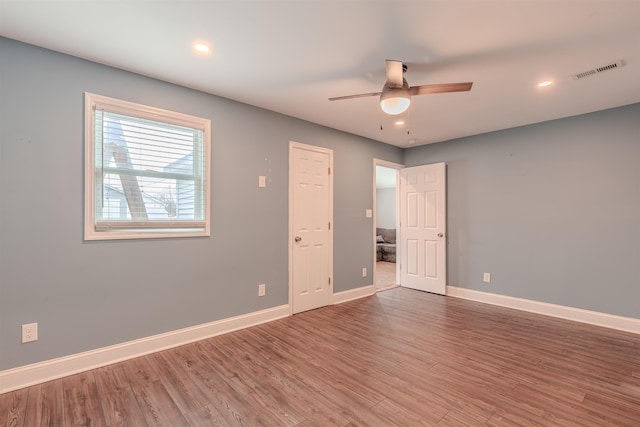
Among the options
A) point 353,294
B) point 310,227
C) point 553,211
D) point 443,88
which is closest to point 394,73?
point 443,88

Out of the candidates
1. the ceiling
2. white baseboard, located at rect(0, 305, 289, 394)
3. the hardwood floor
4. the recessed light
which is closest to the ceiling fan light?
the ceiling

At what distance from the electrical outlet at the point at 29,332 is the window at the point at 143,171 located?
73cm

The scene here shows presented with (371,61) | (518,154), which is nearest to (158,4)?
(371,61)

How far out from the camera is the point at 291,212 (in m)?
3.75

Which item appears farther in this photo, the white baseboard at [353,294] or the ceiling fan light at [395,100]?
the white baseboard at [353,294]

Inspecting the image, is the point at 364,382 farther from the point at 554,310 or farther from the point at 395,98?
the point at 554,310

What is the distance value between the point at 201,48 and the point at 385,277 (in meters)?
5.16

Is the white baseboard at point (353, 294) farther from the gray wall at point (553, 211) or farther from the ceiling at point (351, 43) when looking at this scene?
the ceiling at point (351, 43)

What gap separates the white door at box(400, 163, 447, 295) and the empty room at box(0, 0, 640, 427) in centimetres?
63

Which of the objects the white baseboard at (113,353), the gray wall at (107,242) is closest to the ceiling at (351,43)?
the gray wall at (107,242)

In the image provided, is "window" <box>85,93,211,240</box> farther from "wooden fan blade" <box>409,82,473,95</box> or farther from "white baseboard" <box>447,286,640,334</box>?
"white baseboard" <box>447,286,640,334</box>

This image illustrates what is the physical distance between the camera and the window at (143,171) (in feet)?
8.05

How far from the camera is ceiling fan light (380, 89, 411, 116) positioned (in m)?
2.26

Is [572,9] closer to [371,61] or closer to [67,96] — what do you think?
[371,61]
